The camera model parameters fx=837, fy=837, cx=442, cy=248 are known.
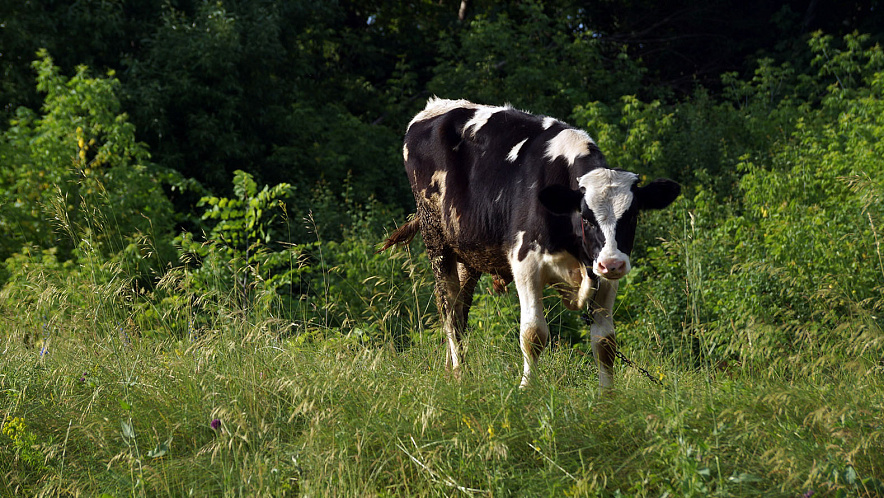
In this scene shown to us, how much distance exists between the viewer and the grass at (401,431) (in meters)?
2.62

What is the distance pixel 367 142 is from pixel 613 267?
12.6 metres

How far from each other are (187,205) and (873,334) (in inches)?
469

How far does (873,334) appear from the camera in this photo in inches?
117

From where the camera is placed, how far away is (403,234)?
538 cm

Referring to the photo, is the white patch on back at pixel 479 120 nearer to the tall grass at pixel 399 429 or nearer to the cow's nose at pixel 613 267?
the tall grass at pixel 399 429

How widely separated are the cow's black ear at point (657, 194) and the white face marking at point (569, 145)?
349mm

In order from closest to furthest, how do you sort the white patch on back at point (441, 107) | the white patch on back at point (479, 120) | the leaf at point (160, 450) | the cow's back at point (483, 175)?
1. the leaf at point (160, 450)
2. the cow's back at point (483, 175)
3. the white patch on back at point (479, 120)
4. the white patch on back at point (441, 107)

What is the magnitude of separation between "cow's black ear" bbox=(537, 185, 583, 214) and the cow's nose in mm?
425

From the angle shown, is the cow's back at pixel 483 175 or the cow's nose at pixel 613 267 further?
the cow's back at pixel 483 175

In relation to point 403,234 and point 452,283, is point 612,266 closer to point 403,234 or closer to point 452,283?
point 452,283

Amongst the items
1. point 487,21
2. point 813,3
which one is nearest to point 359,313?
point 487,21

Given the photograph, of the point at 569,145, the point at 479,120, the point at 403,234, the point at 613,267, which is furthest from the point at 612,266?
the point at 403,234

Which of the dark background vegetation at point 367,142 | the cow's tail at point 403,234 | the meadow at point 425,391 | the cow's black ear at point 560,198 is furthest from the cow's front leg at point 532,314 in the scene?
the cow's tail at point 403,234

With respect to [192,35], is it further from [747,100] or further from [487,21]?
[747,100]
